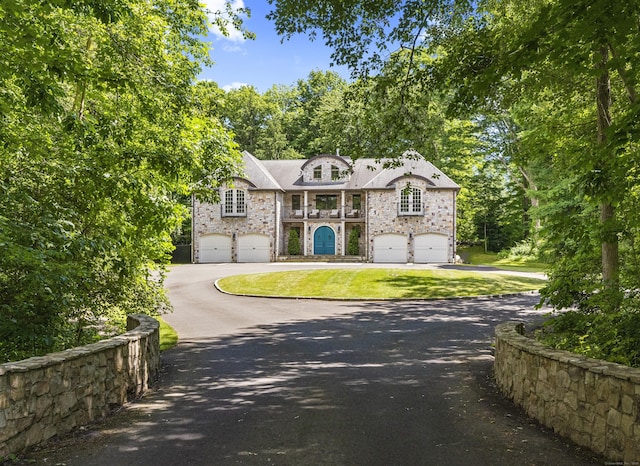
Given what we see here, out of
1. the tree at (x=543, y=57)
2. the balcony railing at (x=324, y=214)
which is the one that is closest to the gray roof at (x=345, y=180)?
the balcony railing at (x=324, y=214)

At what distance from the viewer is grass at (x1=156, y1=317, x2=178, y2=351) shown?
38.0 ft

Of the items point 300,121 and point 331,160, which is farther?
point 300,121

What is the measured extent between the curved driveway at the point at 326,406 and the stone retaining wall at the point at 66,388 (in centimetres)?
32

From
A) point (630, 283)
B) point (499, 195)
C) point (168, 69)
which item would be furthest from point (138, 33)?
point (499, 195)

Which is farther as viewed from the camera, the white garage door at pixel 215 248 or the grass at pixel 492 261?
the white garage door at pixel 215 248

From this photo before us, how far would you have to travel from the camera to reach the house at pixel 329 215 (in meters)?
37.2

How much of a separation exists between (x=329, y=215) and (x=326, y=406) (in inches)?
1333

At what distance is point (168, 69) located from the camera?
10352 millimetres

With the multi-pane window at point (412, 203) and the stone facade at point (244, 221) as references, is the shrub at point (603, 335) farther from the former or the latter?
the stone facade at point (244, 221)

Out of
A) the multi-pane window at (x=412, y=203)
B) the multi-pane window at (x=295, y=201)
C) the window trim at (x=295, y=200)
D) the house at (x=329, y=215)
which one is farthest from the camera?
the multi-pane window at (x=295, y=201)

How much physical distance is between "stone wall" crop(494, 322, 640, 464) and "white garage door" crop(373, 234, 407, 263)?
30.6 metres

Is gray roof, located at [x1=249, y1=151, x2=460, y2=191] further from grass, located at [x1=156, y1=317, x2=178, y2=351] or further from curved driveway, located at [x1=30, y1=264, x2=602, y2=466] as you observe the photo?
grass, located at [x1=156, y1=317, x2=178, y2=351]

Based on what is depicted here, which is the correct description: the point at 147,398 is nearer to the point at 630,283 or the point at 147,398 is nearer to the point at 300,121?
the point at 630,283

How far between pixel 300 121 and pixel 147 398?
57604mm
